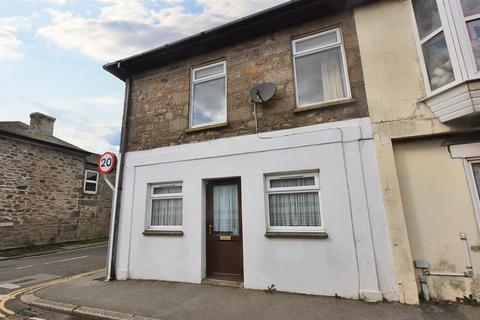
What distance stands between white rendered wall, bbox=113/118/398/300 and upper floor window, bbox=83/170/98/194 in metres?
10.7

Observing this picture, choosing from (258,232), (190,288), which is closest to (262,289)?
(258,232)

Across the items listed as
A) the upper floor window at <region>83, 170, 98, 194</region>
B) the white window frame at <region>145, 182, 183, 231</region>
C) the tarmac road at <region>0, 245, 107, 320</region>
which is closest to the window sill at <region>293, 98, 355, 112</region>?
the white window frame at <region>145, 182, 183, 231</region>

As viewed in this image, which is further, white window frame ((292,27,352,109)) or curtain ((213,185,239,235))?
curtain ((213,185,239,235))

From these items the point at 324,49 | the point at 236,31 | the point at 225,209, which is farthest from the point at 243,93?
the point at 225,209

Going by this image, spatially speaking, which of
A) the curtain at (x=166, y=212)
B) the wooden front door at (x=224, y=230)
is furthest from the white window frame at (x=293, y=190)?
the curtain at (x=166, y=212)

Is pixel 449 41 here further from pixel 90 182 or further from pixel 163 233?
pixel 90 182

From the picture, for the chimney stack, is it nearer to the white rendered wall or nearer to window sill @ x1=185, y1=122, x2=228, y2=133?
the white rendered wall

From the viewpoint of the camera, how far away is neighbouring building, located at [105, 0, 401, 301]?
15.4ft

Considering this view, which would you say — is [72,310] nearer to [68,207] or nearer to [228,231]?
[228,231]

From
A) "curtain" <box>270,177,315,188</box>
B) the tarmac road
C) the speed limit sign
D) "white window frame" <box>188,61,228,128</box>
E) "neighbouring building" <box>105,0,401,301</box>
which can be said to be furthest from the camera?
the speed limit sign

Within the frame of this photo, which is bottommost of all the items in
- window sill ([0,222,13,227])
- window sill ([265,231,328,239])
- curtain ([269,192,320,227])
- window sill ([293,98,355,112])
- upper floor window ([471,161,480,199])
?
window sill ([265,231,328,239])

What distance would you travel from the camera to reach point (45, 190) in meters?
12.8

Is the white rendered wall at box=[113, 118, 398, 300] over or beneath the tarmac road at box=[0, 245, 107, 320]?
over

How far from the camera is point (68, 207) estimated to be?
1386 cm
